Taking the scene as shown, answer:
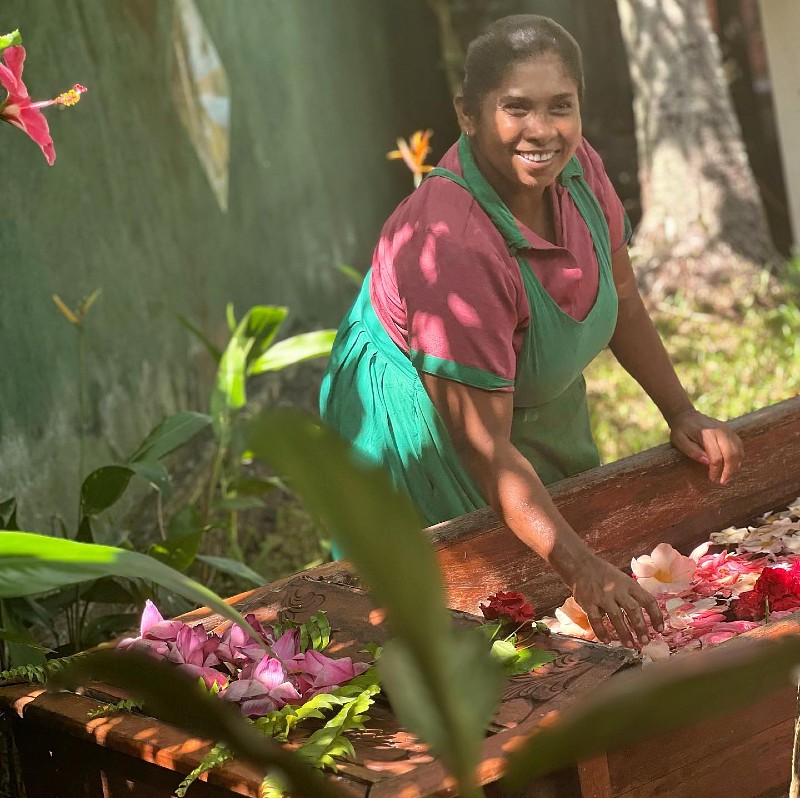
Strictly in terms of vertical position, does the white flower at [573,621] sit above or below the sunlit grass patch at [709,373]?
above

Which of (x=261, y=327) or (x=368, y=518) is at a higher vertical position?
(x=368, y=518)

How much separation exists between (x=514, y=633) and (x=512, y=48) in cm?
99

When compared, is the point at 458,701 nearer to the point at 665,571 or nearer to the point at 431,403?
the point at 431,403

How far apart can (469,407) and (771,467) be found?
114 centimetres

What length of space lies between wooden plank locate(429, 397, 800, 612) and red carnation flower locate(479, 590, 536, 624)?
1.09 ft

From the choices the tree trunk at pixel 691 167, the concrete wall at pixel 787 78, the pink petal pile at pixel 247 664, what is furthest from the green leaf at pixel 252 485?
the concrete wall at pixel 787 78

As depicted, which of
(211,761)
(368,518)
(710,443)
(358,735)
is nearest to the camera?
(368,518)

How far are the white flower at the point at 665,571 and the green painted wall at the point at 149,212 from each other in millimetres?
1827

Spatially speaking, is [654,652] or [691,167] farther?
[691,167]

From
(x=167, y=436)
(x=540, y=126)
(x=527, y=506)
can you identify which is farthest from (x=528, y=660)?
(x=167, y=436)

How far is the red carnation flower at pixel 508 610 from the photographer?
2.04 metres

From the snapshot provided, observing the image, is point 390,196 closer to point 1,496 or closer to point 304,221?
point 304,221

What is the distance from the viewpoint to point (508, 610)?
2.04m

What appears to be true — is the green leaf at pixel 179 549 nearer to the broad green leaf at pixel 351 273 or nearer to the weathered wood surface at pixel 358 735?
the weathered wood surface at pixel 358 735
